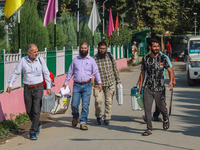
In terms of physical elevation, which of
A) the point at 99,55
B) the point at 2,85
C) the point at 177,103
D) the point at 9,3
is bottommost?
the point at 177,103

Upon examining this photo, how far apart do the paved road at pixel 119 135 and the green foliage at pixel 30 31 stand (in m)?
6.19

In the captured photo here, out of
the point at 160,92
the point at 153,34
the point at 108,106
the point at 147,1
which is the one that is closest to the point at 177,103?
the point at 108,106

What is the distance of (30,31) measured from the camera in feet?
56.7

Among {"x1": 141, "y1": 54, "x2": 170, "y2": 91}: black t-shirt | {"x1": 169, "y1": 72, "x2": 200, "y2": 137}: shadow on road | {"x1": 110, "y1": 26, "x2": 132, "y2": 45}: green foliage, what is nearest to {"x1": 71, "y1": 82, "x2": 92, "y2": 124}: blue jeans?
{"x1": 141, "y1": 54, "x2": 170, "y2": 91}: black t-shirt

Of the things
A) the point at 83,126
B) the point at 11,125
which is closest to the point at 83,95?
the point at 83,126

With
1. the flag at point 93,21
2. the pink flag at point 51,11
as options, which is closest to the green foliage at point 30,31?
the pink flag at point 51,11

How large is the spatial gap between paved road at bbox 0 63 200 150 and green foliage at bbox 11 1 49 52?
619 cm

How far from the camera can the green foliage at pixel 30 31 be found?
17.1 meters

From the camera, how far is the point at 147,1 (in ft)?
161

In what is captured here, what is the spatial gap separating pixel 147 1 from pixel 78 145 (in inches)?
1671

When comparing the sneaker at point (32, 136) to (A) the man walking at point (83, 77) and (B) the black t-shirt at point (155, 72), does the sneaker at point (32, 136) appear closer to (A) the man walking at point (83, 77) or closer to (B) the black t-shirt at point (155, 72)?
(A) the man walking at point (83, 77)

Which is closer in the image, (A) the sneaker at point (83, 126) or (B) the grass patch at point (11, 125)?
(B) the grass patch at point (11, 125)

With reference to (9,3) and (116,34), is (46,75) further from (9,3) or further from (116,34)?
(116,34)

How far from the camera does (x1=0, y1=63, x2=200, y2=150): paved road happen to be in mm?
7652
